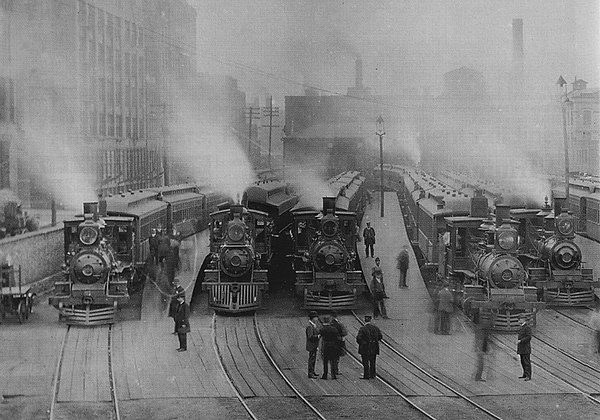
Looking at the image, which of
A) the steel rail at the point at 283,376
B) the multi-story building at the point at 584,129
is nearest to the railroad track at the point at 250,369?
the steel rail at the point at 283,376

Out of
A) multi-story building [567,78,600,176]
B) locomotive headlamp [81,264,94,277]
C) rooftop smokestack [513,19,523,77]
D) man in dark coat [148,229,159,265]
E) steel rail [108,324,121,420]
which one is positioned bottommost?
steel rail [108,324,121,420]

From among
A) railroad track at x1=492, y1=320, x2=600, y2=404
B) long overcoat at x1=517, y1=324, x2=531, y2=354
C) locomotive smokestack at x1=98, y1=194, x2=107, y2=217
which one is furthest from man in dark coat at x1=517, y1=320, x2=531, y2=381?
locomotive smokestack at x1=98, y1=194, x2=107, y2=217

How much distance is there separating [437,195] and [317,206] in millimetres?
2826

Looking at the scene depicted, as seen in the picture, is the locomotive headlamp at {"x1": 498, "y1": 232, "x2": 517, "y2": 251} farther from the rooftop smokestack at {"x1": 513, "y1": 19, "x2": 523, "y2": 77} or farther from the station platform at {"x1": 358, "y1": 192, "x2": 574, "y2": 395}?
the rooftop smokestack at {"x1": 513, "y1": 19, "x2": 523, "y2": 77}

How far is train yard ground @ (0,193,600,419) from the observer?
30.8 feet

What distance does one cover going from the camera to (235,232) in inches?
564

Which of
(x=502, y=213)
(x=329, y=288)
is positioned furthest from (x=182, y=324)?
(x=502, y=213)

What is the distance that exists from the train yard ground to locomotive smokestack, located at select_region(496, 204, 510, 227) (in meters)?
1.78

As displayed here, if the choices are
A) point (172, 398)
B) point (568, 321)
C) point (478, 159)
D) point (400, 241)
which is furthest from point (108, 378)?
point (478, 159)

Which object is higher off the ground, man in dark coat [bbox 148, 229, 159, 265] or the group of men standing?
man in dark coat [bbox 148, 229, 159, 265]

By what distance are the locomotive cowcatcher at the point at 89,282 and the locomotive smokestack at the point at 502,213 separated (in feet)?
19.8

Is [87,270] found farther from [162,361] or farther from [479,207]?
[479,207]

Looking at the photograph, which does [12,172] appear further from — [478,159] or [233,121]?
[478,159]

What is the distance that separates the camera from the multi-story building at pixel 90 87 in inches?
912
